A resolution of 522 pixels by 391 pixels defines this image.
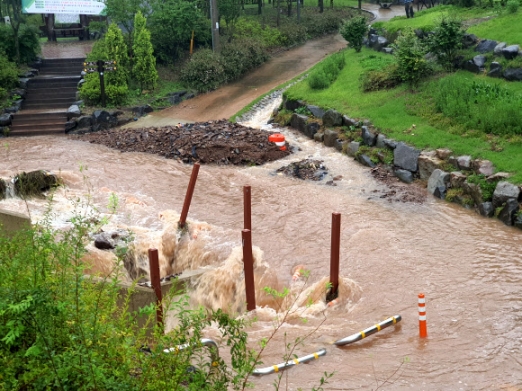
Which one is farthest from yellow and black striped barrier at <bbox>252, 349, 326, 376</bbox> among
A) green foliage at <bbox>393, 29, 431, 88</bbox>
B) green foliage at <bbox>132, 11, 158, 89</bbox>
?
green foliage at <bbox>132, 11, 158, 89</bbox>

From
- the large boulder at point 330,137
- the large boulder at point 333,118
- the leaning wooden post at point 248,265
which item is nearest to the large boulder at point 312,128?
the large boulder at point 333,118

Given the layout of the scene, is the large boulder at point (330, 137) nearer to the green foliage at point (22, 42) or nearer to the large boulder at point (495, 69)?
the large boulder at point (495, 69)

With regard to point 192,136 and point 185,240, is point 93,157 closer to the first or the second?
point 192,136

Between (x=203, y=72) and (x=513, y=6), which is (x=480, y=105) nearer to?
(x=513, y=6)

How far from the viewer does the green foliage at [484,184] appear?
12727 mm

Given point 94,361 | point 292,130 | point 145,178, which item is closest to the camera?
point 94,361

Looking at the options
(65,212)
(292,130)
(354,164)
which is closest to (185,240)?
(65,212)

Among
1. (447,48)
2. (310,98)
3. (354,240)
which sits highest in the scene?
(447,48)

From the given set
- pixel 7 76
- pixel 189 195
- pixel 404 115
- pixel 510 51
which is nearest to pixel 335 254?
pixel 189 195

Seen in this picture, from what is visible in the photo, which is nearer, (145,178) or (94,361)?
(94,361)

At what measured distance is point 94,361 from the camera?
4.14m

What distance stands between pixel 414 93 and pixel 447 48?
63.0 inches

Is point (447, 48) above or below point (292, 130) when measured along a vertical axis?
above

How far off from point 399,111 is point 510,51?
3281 mm
